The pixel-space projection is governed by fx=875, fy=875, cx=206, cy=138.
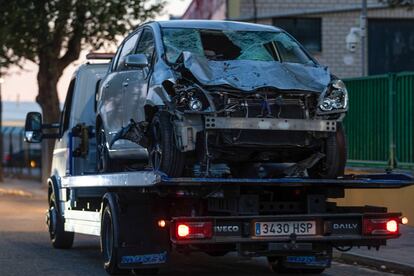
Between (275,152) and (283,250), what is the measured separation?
102 cm

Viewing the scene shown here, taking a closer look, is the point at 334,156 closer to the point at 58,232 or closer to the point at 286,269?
the point at 286,269

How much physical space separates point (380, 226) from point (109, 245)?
117 inches

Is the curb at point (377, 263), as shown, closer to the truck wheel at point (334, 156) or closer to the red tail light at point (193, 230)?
the truck wheel at point (334, 156)

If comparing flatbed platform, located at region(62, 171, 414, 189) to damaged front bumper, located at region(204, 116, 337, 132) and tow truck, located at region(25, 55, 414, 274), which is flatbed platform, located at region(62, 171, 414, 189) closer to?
tow truck, located at region(25, 55, 414, 274)

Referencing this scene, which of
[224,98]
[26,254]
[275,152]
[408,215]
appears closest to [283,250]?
[275,152]

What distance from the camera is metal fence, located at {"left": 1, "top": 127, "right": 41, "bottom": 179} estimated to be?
39.7 metres

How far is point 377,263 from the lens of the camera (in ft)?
35.7

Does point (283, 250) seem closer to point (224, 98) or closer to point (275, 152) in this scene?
point (275, 152)

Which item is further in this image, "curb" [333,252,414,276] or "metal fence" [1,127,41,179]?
"metal fence" [1,127,41,179]

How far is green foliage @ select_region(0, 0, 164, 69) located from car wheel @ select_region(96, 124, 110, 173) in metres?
15.0

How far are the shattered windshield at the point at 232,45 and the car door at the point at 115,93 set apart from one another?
32.9 inches

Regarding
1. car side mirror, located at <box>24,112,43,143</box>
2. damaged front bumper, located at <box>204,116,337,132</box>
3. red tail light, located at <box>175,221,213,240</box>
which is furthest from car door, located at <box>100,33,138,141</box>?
car side mirror, located at <box>24,112,43,143</box>

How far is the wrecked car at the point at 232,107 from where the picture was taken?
8539mm

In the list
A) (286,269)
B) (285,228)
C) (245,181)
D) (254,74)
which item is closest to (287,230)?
(285,228)
